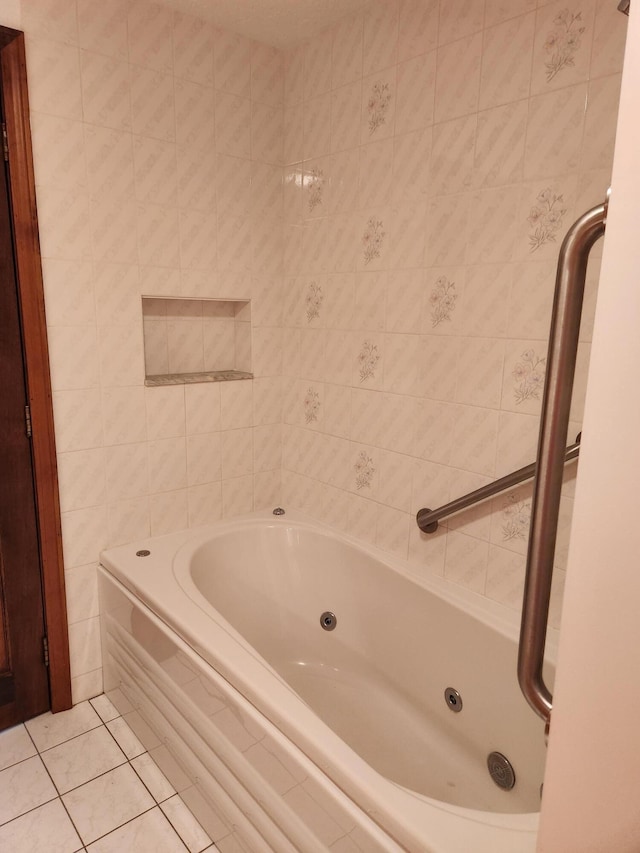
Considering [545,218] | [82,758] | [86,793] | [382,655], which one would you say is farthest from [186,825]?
[545,218]

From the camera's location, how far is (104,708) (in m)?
2.02

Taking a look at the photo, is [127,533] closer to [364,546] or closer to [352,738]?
[364,546]

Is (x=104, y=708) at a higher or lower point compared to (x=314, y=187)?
lower

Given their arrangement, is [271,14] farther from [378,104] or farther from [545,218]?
[545,218]

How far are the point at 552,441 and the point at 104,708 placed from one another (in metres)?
1.99

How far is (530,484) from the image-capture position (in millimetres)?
1586

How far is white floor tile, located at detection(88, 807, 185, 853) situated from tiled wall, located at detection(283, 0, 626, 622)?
41.2 inches

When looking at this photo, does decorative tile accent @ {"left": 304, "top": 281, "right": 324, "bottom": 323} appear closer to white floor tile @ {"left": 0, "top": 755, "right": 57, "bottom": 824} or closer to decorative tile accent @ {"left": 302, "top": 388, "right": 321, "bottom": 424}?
decorative tile accent @ {"left": 302, "top": 388, "right": 321, "bottom": 424}

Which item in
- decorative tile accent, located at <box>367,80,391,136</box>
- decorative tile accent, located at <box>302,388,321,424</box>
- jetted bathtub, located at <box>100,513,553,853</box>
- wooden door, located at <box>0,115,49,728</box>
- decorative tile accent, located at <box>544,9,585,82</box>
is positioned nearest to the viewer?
jetted bathtub, located at <box>100,513,553,853</box>

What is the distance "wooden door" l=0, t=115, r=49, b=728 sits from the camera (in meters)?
1.70

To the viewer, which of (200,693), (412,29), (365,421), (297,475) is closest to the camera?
(200,693)

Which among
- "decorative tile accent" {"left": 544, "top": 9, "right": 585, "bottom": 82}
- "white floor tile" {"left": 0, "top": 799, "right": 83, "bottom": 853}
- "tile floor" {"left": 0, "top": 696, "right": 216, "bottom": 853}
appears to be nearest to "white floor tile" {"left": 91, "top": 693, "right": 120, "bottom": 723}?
"tile floor" {"left": 0, "top": 696, "right": 216, "bottom": 853}

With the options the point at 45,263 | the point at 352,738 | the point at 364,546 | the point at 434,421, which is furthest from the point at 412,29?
the point at 352,738

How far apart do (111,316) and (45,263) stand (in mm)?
252
